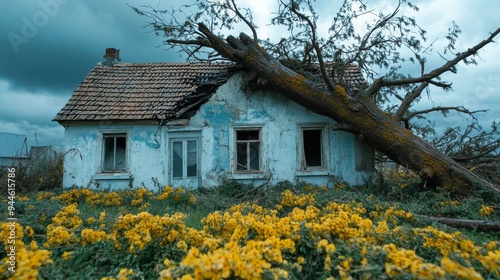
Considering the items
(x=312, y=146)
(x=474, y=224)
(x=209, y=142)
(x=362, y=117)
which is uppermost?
(x=362, y=117)

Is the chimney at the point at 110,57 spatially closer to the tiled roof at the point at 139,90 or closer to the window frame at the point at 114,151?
the tiled roof at the point at 139,90

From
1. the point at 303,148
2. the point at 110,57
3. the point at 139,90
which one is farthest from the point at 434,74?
the point at 110,57

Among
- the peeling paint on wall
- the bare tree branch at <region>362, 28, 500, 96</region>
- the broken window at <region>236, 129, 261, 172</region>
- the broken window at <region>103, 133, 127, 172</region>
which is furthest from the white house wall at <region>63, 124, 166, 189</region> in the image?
the bare tree branch at <region>362, 28, 500, 96</region>

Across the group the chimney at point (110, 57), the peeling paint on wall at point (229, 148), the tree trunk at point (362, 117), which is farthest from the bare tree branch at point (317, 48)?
the chimney at point (110, 57)

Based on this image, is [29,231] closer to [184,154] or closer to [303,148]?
[184,154]

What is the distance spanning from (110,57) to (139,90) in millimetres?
3724

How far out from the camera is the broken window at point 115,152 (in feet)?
39.7

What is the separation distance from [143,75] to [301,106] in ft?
23.8

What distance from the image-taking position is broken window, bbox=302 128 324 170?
11.7m

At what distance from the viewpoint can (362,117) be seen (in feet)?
30.9

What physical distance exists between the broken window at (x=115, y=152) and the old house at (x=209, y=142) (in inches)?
1.3

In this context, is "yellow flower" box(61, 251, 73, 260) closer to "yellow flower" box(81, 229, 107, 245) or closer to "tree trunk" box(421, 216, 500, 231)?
"yellow flower" box(81, 229, 107, 245)

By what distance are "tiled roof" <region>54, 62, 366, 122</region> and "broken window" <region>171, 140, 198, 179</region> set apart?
3.67ft

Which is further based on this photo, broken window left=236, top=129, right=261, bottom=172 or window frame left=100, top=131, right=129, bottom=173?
window frame left=100, top=131, right=129, bottom=173
